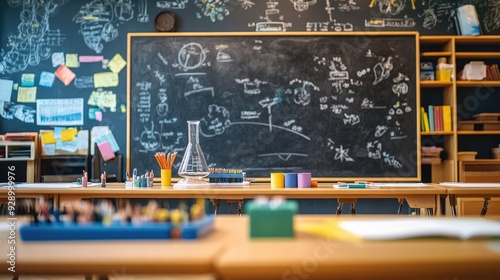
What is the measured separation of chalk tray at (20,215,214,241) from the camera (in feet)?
3.41

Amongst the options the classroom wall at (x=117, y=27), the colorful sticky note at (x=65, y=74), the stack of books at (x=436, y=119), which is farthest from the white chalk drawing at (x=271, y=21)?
the colorful sticky note at (x=65, y=74)

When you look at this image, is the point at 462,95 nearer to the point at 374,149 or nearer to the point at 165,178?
the point at 374,149

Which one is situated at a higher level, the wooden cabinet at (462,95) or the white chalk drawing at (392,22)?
the white chalk drawing at (392,22)

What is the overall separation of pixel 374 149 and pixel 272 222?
3945 millimetres

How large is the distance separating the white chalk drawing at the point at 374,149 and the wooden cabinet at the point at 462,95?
17.8 inches

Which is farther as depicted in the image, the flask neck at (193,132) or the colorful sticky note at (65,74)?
the colorful sticky note at (65,74)

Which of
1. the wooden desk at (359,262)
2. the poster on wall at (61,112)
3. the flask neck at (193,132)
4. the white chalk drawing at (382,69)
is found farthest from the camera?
the poster on wall at (61,112)

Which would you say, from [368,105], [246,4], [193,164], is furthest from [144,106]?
[368,105]

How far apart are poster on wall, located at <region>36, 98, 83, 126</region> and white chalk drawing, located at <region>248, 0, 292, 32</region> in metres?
1.97

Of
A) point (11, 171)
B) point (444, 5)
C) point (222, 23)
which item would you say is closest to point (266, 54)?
point (222, 23)

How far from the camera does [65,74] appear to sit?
5062mm

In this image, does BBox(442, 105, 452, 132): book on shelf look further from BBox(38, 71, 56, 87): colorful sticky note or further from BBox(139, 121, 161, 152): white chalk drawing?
BBox(38, 71, 56, 87): colorful sticky note

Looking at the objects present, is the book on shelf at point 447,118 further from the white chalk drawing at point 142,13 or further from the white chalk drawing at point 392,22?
the white chalk drawing at point 142,13

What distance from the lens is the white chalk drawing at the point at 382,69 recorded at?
490 centimetres
